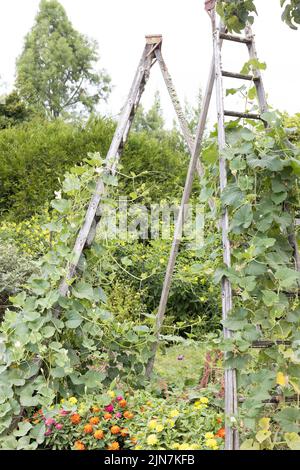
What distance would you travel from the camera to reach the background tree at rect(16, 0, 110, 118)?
2142 cm

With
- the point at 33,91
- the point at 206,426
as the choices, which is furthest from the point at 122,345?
the point at 33,91

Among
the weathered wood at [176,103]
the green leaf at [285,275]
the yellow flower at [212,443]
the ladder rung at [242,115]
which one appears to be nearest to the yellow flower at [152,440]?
the yellow flower at [212,443]

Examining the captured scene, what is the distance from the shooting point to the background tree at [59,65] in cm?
2142

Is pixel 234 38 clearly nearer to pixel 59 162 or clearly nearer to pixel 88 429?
pixel 88 429

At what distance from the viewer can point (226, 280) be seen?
236 cm

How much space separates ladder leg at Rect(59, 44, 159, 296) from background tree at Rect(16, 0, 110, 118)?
1825 centimetres

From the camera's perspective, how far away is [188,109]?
1266 cm

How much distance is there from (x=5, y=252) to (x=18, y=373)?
259 cm

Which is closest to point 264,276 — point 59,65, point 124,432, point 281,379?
point 281,379

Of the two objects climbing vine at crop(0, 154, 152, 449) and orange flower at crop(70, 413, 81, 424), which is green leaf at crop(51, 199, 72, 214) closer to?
climbing vine at crop(0, 154, 152, 449)

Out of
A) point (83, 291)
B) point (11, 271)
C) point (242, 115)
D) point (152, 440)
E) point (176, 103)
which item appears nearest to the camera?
point (152, 440)

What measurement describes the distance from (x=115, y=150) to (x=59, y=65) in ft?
66.2

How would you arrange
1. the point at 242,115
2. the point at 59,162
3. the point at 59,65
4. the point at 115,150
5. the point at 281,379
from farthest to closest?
the point at 59,65 → the point at 59,162 → the point at 115,150 → the point at 242,115 → the point at 281,379

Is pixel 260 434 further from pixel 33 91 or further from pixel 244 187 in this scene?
pixel 33 91
